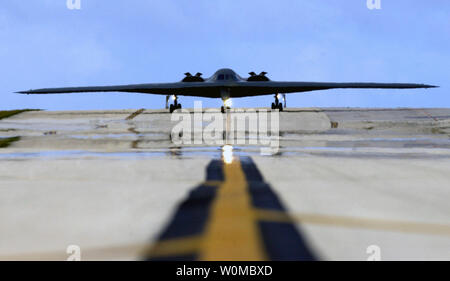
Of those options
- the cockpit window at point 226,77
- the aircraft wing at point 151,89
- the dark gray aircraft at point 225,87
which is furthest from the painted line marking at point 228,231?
the cockpit window at point 226,77

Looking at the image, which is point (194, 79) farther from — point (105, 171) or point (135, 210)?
point (135, 210)

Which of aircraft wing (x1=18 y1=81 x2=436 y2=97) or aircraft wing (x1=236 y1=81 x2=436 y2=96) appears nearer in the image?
aircraft wing (x1=18 y1=81 x2=436 y2=97)

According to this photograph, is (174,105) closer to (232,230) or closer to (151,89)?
(151,89)

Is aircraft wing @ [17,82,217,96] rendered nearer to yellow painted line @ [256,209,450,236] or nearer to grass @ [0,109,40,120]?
grass @ [0,109,40,120]

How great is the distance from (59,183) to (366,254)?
4.53 m

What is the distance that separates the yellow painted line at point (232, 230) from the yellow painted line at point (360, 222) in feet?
0.80

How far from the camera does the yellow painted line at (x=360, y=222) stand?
3627 millimetres

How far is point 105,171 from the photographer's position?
23.4ft

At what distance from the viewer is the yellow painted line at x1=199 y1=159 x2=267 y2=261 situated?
288cm

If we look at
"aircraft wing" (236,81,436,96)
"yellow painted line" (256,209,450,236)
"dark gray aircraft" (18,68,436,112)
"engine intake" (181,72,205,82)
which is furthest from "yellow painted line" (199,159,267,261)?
"engine intake" (181,72,205,82)

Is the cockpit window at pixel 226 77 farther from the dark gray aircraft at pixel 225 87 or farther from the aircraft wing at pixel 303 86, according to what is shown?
the aircraft wing at pixel 303 86

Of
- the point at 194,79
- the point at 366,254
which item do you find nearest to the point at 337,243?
the point at 366,254

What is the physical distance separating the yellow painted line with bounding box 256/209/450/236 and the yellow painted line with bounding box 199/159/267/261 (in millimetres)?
244

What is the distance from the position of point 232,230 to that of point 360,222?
1206 mm
